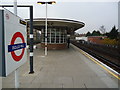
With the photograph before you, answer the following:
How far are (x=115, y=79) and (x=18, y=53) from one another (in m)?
3.86

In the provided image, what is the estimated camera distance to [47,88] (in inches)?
134

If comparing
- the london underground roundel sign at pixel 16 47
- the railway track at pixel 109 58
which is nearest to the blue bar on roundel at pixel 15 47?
the london underground roundel sign at pixel 16 47

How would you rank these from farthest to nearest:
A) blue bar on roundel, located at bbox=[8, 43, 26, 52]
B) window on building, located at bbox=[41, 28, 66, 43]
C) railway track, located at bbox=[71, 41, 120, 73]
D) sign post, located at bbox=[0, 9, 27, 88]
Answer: window on building, located at bbox=[41, 28, 66, 43] → railway track, located at bbox=[71, 41, 120, 73] → blue bar on roundel, located at bbox=[8, 43, 26, 52] → sign post, located at bbox=[0, 9, 27, 88]

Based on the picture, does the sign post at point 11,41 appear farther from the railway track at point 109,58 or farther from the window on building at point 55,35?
the window on building at point 55,35

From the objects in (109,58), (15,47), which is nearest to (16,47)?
(15,47)

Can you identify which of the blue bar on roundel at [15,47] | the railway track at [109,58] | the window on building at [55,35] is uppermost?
the window on building at [55,35]

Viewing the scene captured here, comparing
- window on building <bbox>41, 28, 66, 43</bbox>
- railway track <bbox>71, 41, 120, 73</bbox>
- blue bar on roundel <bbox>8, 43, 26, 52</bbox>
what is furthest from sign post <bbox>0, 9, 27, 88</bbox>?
window on building <bbox>41, 28, 66, 43</bbox>

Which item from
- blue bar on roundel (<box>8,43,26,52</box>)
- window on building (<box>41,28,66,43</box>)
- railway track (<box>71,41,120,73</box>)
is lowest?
railway track (<box>71,41,120,73</box>)

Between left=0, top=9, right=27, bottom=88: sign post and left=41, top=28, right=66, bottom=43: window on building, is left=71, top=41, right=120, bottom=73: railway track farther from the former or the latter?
left=0, top=9, right=27, bottom=88: sign post

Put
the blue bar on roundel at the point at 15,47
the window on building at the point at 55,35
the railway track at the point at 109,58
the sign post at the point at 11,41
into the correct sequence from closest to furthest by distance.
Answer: the sign post at the point at 11,41 < the blue bar on roundel at the point at 15,47 < the railway track at the point at 109,58 < the window on building at the point at 55,35

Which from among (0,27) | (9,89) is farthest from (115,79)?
(0,27)

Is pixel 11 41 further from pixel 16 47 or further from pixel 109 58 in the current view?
pixel 109 58

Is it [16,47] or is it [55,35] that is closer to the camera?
[16,47]

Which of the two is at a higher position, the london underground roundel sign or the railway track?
the london underground roundel sign
